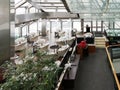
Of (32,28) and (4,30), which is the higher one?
(32,28)

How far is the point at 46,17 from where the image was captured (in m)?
22.2

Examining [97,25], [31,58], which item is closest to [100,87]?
[31,58]

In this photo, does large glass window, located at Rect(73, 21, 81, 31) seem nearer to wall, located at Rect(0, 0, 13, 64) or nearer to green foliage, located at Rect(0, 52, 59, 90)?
wall, located at Rect(0, 0, 13, 64)

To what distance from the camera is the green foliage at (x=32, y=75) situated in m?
4.16

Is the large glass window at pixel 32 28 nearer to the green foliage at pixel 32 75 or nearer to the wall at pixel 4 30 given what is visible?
the wall at pixel 4 30

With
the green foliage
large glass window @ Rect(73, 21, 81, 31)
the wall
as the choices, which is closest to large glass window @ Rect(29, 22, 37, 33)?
large glass window @ Rect(73, 21, 81, 31)

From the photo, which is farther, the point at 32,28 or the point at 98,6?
the point at 32,28

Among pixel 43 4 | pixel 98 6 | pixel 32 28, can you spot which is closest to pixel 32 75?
pixel 98 6

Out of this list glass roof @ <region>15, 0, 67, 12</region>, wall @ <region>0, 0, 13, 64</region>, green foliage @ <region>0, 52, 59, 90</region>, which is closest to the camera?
green foliage @ <region>0, 52, 59, 90</region>

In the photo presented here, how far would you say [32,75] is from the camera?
4.47 meters

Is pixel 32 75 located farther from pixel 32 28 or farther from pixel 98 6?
pixel 32 28

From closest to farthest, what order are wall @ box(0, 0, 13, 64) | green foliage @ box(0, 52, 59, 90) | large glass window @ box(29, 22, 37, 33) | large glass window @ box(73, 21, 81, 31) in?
green foliage @ box(0, 52, 59, 90)
wall @ box(0, 0, 13, 64)
large glass window @ box(29, 22, 37, 33)
large glass window @ box(73, 21, 81, 31)

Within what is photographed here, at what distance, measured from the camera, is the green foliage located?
416 centimetres

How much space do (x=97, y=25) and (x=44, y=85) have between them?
2429cm
